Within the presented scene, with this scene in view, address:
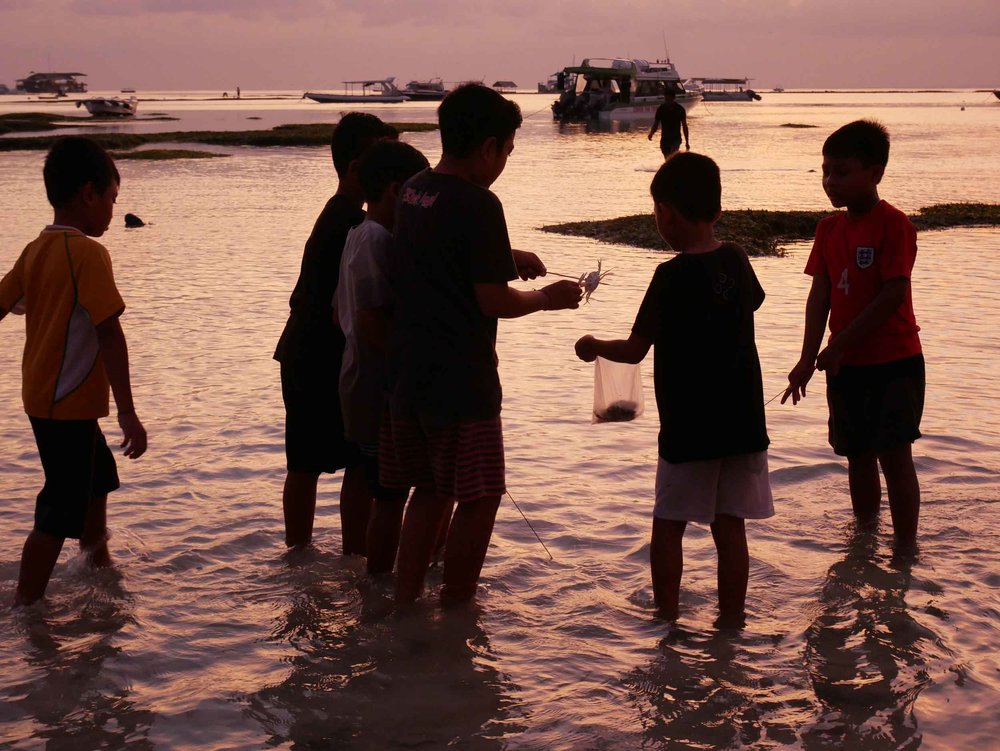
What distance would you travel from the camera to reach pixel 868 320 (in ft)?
13.9

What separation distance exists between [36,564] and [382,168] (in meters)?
1.93

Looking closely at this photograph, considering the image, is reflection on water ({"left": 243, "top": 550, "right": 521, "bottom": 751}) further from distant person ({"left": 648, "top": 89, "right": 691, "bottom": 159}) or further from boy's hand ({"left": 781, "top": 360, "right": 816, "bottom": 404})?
distant person ({"left": 648, "top": 89, "right": 691, "bottom": 159})

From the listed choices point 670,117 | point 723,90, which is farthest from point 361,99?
point 670,117

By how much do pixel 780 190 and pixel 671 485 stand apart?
19.7m

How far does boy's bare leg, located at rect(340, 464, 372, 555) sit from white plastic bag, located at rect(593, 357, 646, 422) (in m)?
0.99

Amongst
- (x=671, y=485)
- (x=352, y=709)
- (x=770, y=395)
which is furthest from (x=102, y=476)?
(x=770, y=395)

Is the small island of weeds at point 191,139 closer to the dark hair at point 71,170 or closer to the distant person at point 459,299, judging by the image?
the dark hair at point 71,170

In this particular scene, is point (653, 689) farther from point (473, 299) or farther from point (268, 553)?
point (268, 553)

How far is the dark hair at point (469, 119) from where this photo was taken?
3613mm

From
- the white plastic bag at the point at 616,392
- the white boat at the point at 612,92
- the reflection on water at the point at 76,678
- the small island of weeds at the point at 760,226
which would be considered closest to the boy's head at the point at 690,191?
the white plastic bag at the point at 616,392

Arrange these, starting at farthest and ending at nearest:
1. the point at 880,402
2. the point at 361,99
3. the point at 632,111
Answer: the point at 361,99 → the point at 632,111 → the point at 880,402

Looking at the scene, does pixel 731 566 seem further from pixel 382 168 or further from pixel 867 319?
pixel 382 168

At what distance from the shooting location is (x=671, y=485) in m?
3.78

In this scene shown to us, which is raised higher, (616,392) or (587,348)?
(587,348)
